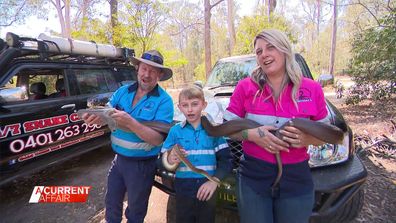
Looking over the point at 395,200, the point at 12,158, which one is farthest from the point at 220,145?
the point at 12,158

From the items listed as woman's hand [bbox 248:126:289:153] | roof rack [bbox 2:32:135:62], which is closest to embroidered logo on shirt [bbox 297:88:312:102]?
woman's hand [bbox 248:126:289:153]

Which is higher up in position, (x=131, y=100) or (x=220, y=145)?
(x=131, y=100)

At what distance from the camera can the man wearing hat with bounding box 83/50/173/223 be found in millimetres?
2174

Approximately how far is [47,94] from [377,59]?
30.4 feet

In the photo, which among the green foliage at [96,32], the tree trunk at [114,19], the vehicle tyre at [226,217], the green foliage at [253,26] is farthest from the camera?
the green foliage at [253,26]

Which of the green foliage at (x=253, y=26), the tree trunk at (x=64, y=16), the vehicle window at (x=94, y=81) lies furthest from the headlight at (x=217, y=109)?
the tree trunk at (x=64, y=16)

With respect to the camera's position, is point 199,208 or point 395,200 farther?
point 395,200

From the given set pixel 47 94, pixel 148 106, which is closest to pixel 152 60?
pixel 148 106

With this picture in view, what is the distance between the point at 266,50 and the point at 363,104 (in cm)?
980

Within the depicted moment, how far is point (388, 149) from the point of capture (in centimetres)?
457

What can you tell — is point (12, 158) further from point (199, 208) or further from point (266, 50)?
point (266, 50)

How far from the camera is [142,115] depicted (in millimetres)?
2152

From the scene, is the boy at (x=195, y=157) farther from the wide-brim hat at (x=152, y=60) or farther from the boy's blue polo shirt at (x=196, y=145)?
the wide-brim hat at (x=152, y=60)

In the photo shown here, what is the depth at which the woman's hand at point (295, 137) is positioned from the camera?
1525 millimetres
